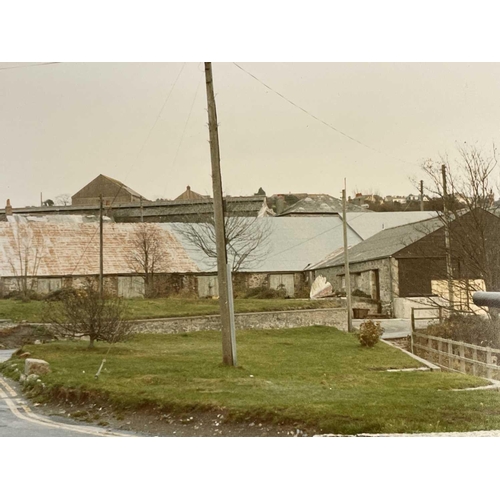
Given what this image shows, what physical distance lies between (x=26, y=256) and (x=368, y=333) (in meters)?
4.57

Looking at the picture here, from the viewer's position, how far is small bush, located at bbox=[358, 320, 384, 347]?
7.92m

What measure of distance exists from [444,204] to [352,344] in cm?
228

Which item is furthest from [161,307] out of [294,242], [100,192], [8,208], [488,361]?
[488,361]

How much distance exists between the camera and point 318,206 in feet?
26.8

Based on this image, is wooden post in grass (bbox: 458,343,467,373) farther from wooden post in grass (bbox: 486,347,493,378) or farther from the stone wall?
the stone wall

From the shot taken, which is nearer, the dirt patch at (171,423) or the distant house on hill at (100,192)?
the dirt patch at (171,423)

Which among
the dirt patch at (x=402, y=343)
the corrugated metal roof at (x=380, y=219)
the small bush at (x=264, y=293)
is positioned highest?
the corrugated metal roof at (x=380, y=219)

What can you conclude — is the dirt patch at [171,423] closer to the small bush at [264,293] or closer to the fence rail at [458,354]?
the small bush at [264,293]

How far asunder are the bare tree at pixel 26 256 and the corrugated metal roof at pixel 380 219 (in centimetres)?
414

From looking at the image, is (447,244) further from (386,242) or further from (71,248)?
(71,248)

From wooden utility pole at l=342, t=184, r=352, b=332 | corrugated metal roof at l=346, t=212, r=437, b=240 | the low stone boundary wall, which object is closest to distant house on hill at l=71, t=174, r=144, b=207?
the low stone boundary wall

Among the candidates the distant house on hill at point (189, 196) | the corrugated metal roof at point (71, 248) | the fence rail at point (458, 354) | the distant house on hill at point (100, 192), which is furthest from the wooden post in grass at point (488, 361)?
the distant house on hill at point (100, 192)

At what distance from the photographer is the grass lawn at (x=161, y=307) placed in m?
7.80

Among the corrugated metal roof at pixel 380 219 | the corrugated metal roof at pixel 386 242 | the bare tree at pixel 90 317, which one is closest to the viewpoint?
the bare tree at pixel 90 317
